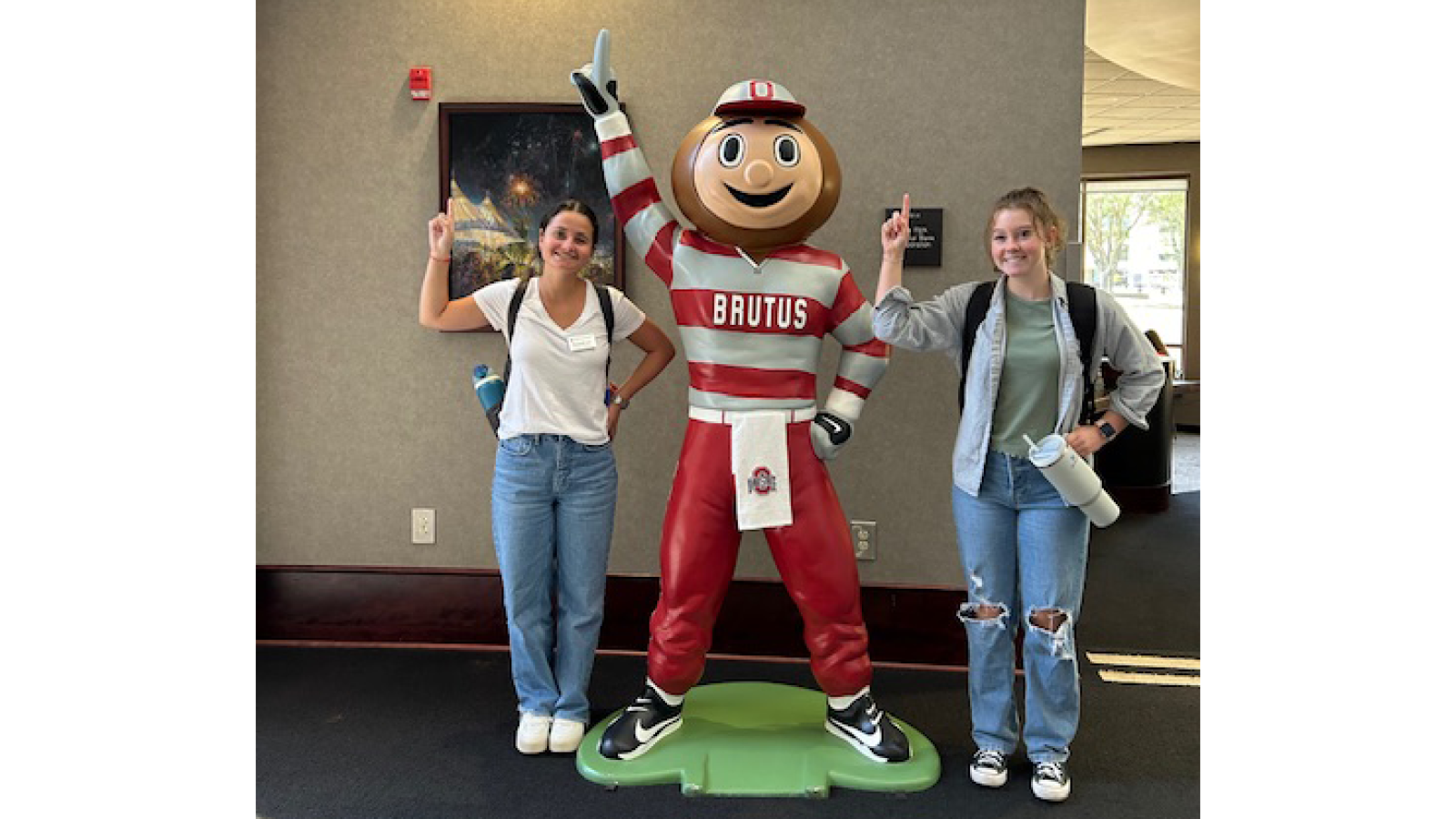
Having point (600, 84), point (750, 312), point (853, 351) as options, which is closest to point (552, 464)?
point (750, 312)

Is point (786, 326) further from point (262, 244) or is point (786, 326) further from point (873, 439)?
point (262, 244)

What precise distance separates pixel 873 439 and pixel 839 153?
37.7 inches

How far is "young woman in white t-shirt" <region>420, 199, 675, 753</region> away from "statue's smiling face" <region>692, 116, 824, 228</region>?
385mm

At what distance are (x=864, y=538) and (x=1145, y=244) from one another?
8276 millimetres

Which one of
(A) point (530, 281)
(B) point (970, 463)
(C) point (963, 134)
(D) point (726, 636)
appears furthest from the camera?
(D) point (726, 636)

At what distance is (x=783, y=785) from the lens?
8.42ft

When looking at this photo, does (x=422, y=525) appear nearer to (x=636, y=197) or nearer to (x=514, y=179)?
(x=514, y=179)

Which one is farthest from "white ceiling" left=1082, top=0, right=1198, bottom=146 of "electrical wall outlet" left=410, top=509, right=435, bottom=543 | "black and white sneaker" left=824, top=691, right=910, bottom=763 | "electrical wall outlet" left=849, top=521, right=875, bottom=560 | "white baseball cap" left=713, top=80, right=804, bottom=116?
"electrical wall outlet" left=410, top=509, right=435, bottom=543

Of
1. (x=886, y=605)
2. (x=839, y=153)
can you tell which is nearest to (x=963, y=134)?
(x=839, y=153)

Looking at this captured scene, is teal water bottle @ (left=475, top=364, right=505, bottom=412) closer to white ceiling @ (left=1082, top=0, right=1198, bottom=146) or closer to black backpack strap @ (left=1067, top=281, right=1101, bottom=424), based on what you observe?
black backpack strap @ (left=1067, top=281, right=1101, bottom=424)

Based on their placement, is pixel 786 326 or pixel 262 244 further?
pixel 262 244

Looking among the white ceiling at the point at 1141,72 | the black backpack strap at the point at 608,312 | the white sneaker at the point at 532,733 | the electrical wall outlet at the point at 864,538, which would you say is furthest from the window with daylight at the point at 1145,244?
the white sneaker at the point at 532,733

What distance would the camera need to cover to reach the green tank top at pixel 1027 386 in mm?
2523

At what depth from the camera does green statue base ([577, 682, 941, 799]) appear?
258cm
